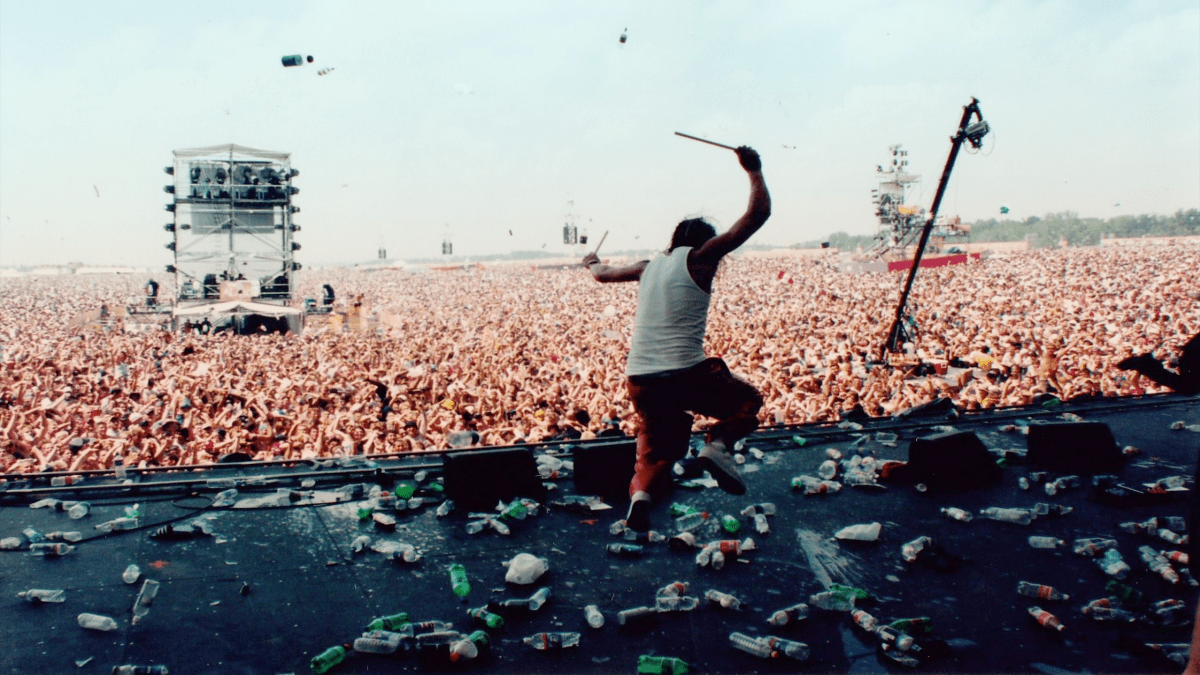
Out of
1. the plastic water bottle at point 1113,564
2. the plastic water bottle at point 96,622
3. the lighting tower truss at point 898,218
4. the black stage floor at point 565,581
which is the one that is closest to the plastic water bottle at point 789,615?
the black stage floor at point 565,581

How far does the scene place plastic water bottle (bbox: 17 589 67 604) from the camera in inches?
123

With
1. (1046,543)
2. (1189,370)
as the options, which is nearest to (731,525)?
(1046,543)

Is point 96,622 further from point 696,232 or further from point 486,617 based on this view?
point 696,232

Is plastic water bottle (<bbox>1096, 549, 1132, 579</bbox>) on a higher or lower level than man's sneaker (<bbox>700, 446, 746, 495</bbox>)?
lower

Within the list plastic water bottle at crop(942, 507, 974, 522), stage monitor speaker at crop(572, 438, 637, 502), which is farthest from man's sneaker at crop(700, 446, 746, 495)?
plastic water bottle at crop(942, 507, 974, 522)

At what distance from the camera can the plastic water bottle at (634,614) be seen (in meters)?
2.95

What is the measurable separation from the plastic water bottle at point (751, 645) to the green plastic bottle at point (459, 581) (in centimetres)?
123

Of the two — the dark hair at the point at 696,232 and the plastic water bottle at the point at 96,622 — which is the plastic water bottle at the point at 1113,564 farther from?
the plastic water bottle at the point at 96,622

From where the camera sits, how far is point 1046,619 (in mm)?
2852

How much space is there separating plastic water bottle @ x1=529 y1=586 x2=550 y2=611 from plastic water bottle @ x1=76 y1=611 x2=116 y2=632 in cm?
170

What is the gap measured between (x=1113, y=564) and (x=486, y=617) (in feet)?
9.58

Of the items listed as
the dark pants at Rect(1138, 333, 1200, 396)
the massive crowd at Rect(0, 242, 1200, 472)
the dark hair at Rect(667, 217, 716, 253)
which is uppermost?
the dark hair at Rect(667, 217, 716, 253)

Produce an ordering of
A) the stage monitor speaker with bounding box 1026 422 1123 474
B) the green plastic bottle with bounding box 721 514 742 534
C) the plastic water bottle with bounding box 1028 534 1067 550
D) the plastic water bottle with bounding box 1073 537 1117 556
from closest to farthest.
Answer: the plastic water bottle with bounding box 1073 537 1117 556, the plastic water bottle with bounding box 1028 534 1067 550, the green plastic bottle with bounding box 721 514 742 534, the stage monitor speaker with bounding box 1026 422 1123 474

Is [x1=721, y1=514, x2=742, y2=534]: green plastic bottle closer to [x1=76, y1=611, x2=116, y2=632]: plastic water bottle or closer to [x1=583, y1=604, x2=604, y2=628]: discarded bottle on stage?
[x1=583, y1=604, x2=604, y2=628]: discarded bottle on stage
